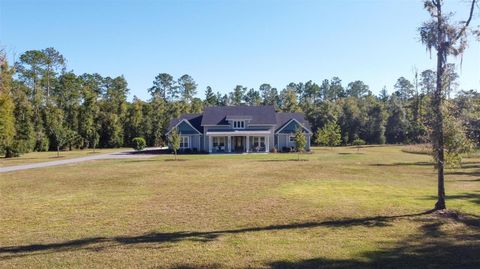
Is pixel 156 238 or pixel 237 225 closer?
pixel 156 238

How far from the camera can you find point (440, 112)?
1280 cm

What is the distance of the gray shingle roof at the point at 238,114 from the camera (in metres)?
53.3

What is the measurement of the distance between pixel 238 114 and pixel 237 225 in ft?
143

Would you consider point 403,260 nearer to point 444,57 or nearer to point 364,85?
point 444,57

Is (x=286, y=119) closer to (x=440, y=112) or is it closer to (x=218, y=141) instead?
(x=218, y=141)

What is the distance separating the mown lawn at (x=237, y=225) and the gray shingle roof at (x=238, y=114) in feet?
Answer: 109

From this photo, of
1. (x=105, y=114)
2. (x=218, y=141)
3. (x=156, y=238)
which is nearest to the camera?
(x=156, y=238)

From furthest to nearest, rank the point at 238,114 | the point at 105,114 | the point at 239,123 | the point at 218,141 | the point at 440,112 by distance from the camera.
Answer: the point at 105,114 → the point at 238,114 → the point at 239,123 → the point at 218,141 → the point at 440,112

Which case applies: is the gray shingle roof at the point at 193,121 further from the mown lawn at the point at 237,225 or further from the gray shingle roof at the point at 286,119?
the mown lawn at the point at 237,225

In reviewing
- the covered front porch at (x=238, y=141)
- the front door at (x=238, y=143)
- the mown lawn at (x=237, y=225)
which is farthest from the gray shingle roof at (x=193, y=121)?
the mown lawn at (x=237, y=225)

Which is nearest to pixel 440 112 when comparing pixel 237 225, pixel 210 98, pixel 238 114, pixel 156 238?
pixel 237 225

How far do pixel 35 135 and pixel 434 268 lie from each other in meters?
61.1

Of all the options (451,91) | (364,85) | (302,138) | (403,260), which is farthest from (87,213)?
(364,85)

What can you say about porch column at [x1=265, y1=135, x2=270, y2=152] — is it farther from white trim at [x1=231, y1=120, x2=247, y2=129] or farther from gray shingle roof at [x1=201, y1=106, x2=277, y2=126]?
white trim at [x1=231, y1=120, x2=247, y2=129]
